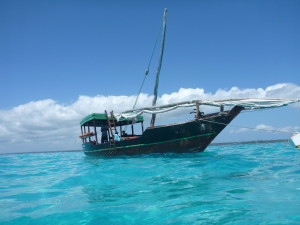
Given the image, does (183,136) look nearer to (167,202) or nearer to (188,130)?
(188,130)

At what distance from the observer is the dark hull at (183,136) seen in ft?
39.2

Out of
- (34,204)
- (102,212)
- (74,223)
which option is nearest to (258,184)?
(102,212)

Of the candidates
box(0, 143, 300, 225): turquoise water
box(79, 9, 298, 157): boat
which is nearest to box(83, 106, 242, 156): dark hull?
box(79, 9, 298, 157): boat

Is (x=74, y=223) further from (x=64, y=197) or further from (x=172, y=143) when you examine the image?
(x=172, y=143)

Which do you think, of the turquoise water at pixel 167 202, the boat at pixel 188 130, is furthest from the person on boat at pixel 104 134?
the turquoise water at pixel 167 202

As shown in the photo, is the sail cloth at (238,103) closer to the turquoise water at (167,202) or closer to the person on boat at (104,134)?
the turquoise water at (167,202)

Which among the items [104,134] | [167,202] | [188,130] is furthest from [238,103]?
[104,134]

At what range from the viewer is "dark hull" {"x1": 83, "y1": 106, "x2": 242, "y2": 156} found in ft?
39.2

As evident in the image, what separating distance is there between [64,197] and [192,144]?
8727mm

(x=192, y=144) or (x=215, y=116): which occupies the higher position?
(x=215, y=116)

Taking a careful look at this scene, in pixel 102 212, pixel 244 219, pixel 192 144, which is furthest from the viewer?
pixel 192 144

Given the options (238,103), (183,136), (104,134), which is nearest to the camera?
(238,103)

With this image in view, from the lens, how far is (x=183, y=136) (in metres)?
12.6

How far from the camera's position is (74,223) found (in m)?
3.61
